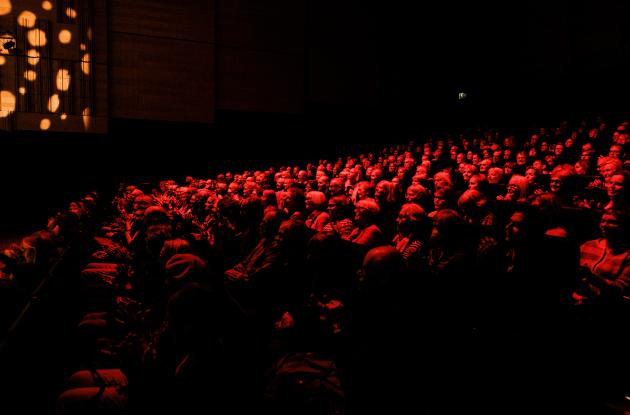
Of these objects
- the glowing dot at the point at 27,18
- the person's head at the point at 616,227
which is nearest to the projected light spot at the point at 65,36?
the glowing dot at the point at 27,18

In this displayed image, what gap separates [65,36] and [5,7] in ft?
4.48

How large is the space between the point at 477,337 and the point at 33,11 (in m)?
12.8

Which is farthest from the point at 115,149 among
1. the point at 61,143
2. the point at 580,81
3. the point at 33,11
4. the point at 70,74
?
the point at 580,81

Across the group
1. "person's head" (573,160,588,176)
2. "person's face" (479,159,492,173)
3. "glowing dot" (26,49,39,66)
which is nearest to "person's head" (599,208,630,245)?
"person's head" (573,160,588,176)

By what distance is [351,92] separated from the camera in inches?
555

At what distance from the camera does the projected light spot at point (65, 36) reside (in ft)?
36.9

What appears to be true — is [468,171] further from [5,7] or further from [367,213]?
[5,7]

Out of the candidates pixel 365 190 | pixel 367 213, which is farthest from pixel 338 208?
pixel 365 190

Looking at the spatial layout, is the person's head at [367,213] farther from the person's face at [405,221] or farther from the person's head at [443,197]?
the person's head at [443,197]

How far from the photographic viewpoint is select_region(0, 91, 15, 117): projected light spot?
10741 mm

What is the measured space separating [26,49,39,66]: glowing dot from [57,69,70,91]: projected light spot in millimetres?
547

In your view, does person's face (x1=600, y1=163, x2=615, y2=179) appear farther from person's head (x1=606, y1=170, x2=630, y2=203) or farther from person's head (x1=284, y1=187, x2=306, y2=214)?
person's head (x1=284, y1=187, x2=306, y2=214)

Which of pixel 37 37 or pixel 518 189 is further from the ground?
pixel 37 37

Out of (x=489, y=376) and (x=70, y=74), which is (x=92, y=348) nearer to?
(x=489, y=376)
